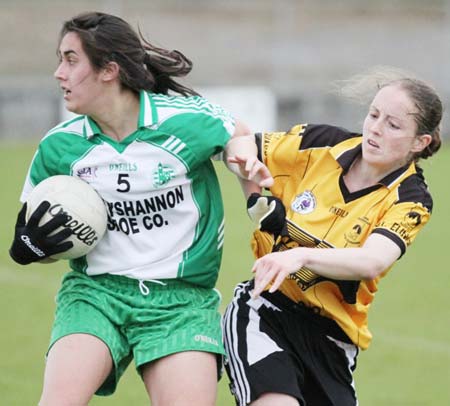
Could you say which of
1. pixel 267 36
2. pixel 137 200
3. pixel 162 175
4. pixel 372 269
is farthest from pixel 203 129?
pixel 267 36

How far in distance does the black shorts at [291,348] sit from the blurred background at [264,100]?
3.52 feet

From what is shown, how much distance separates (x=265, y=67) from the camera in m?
23.7

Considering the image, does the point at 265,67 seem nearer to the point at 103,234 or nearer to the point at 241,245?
the point at 241,245

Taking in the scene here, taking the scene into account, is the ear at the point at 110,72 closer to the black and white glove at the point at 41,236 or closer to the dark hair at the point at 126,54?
the dark hair at the point at 126,54

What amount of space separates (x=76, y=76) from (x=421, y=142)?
1.46 metres

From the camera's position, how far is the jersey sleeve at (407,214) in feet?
14.5

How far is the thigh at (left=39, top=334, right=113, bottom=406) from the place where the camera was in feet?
14.1

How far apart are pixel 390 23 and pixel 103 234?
22.2m

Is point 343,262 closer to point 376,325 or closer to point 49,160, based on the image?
point 49,160

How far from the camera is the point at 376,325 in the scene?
26.7 feet

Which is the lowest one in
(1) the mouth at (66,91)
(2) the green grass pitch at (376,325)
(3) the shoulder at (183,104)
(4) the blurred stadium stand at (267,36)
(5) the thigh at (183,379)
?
(4) the blurred stadium stand at (267,36)

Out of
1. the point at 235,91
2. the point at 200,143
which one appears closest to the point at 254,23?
the point at 235,91

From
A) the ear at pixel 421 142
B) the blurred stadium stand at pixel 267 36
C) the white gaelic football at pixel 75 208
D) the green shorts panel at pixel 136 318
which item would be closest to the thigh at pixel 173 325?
the green shorts panel at pixel 136 318

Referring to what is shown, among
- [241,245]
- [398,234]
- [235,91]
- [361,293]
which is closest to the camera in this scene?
[398,234]
